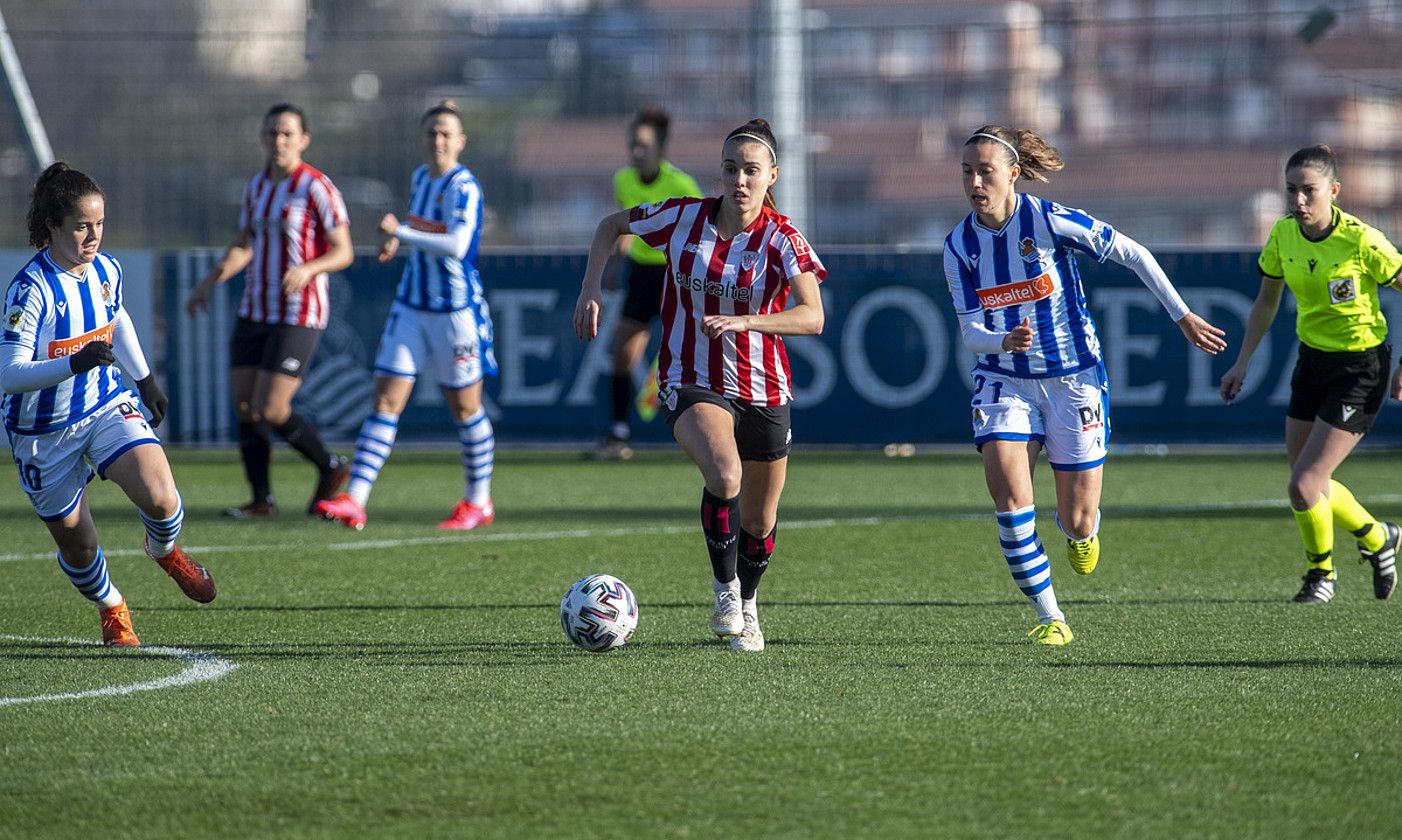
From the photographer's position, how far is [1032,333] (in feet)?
19.5

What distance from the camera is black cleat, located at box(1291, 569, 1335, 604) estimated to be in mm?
6866

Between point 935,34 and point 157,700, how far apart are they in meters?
13.0

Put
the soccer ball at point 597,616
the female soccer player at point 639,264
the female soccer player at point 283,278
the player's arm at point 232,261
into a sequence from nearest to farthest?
1. the soccer ball at point 597,616
2. the female soccer player at point 283,278
3. the player's arm at point 232,261
4. the female soccer player at point 639,264

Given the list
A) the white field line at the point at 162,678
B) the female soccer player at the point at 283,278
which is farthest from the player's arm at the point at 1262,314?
the female soccer player at the point at 283,278

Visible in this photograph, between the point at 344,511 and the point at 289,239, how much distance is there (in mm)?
1573

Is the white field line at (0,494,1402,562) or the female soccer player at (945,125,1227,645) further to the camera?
the white field line at (0,494,1402,562)

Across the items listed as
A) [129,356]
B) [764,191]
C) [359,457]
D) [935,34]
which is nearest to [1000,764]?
[764,191]

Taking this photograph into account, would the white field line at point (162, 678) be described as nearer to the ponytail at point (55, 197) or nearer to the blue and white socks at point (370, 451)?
the ponytail at point (55, 197)

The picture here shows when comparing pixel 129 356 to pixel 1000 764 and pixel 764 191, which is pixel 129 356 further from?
pixel 1000 764

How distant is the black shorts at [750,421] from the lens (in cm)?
595

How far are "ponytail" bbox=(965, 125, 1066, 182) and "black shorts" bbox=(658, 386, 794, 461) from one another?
3.75ft

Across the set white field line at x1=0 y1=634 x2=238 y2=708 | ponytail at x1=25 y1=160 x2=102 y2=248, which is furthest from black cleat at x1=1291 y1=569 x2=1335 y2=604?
ponytail at x1=25 y1=160 x2=102 y2=248

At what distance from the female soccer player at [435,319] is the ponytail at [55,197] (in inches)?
129

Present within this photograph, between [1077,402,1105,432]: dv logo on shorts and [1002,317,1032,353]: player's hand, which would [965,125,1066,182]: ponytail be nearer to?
[1002,317,1032,353]: player's hand
